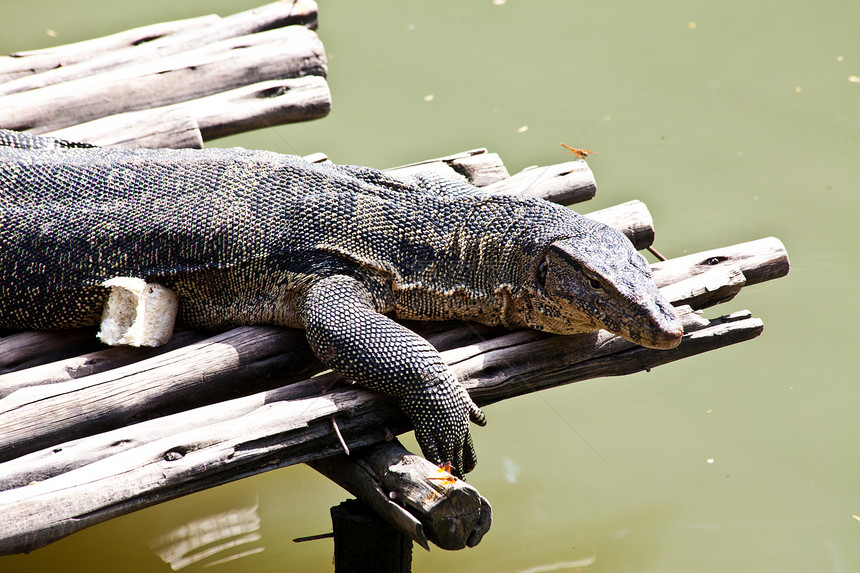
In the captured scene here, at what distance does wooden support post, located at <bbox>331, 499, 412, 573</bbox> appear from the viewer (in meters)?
3.35

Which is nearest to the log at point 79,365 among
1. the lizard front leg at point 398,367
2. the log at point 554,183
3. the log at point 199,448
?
the log at point 199,448

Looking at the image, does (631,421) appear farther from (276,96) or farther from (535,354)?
(276,96)

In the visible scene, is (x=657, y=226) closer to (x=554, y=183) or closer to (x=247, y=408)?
(x=554, y=183)

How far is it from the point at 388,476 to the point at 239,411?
64cm

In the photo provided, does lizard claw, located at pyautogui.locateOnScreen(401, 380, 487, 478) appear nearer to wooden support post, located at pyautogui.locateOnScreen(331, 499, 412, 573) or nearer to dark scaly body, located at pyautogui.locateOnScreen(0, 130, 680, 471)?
dark scaly body, located at pyautogui.locateOnScreen(0, 130, 680, 471)

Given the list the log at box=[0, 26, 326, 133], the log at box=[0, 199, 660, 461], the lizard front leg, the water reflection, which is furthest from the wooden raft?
the log at box=[0, 26, 326, 133]

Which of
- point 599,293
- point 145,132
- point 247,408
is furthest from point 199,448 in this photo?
point 145,132

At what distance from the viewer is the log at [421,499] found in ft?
9.48

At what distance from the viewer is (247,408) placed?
325 cm

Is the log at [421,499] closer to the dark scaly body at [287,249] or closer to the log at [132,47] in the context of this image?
the dark scaly body at [287,249]

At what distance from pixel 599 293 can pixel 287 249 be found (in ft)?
4.42

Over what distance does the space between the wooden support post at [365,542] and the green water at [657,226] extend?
114 centimetres

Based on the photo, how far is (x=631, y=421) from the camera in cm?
546

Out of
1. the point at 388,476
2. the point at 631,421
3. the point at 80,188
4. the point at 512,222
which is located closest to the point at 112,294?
→ the point at 80,188
